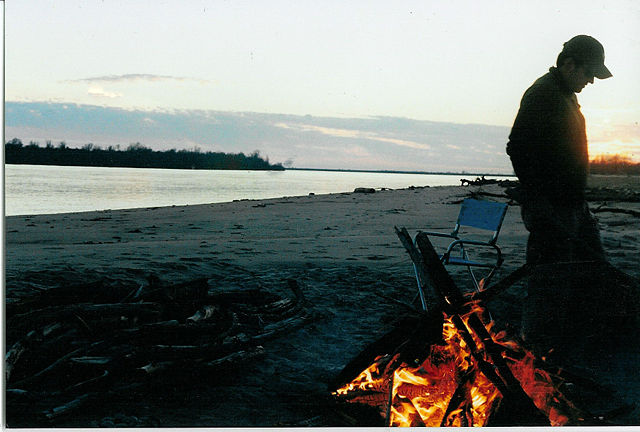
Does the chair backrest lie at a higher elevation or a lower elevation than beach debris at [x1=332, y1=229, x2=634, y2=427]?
higher

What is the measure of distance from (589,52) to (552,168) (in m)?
0.80

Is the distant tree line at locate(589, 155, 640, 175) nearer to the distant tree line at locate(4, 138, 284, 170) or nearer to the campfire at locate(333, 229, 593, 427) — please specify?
the campfire at locate(333, 229, 593, 427)

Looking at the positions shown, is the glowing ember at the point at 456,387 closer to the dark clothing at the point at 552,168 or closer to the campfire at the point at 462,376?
the campfire at the point at 462,376

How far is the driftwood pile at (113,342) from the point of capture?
9.99 ft

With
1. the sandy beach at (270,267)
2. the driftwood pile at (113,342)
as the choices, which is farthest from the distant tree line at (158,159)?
the driftwood pile at (113,342)

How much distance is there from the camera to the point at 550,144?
3607 mm

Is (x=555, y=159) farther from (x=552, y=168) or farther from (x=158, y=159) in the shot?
(x=158, y=159)

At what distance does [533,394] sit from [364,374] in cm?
88

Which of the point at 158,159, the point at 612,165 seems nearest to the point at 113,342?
the point at 612,165

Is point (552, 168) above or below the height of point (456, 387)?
above

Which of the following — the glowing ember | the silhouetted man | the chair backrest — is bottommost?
the glowing ember

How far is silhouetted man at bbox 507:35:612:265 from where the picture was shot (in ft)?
11.8

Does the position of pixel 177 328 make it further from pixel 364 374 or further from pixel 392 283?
pixel 392 283

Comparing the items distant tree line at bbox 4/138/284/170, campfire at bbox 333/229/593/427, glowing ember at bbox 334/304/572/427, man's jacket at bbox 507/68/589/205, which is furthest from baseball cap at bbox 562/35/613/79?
distant tree line at bbox 4/138/284/170
